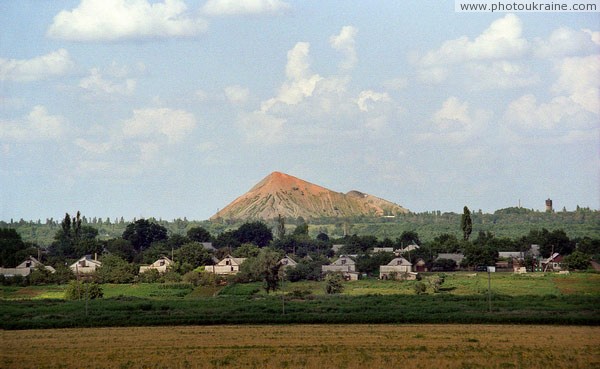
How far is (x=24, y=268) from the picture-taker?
114 metres

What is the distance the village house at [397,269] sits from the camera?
349 ft

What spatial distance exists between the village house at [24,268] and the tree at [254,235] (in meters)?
49.5

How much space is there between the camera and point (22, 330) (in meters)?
64.8

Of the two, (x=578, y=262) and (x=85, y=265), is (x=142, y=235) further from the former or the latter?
(x=578, y=262)

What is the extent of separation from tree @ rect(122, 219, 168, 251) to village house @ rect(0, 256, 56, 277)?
3815 centimetres

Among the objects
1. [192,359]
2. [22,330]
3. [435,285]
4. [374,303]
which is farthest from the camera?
[435,285]

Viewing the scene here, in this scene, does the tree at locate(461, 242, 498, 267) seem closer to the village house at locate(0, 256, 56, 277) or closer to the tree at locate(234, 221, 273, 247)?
the village house at locate(0, 256, 56, 277)

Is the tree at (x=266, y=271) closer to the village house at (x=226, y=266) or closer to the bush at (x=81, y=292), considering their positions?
the village house at (x=226, y=266)

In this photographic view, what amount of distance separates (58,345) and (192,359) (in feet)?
33.3

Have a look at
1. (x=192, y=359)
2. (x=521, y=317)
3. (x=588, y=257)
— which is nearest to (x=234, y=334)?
(x=192, y=359)

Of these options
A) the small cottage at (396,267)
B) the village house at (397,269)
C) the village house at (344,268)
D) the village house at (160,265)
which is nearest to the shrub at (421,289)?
the village house at (397,269)

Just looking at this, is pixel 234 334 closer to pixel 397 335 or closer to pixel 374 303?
pixel 397 335

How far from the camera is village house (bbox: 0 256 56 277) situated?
364 feet

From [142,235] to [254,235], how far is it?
17.6 m
